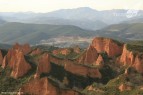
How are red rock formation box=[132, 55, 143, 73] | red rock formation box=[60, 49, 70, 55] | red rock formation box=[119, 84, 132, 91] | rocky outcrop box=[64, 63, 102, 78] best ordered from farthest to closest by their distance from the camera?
red rock formation box=[60, 49, 70, 55]
red rock formation box=[132, 55, 143, 73]
rocky outcrop box=[64, 63, 102, 78]
red rock formation box=[119, 84, 132, 91]

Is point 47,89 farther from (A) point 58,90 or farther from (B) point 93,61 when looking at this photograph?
(B) point 93,61

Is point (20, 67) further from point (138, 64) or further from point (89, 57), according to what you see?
point (138, 64)

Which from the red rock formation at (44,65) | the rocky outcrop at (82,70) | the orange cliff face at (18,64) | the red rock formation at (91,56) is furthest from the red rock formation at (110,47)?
the orange cliff face at (18,64)

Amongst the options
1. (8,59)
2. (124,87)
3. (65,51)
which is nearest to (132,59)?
(124,87)

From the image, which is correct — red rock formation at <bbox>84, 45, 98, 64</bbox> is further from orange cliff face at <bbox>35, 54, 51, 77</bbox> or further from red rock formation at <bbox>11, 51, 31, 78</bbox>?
red rock formation at <bbox>11, 51, 31, 78</bbox>

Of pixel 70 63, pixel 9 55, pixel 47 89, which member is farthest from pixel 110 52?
pixel 47 89

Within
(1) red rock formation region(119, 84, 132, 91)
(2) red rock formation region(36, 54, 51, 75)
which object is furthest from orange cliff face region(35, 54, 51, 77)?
(1) red rock formation region(119, 84, 132, 91)

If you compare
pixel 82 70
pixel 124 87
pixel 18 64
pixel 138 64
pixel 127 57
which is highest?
pixel 18 64
